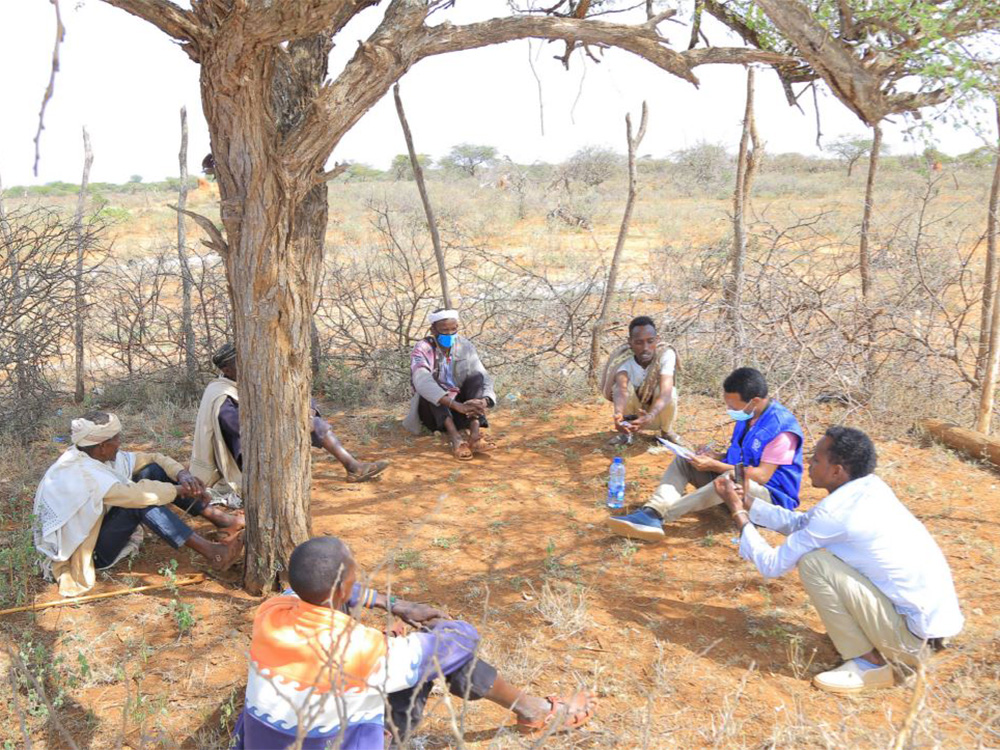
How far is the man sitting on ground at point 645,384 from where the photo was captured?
556 cm

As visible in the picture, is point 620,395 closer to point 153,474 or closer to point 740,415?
point 740,415

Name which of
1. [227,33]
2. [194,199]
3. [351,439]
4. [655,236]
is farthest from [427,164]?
[227,33]

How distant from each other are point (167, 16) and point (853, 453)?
321 centimetres

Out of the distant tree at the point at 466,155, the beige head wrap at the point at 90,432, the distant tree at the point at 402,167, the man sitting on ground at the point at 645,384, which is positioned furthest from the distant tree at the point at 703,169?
the beige head wrap at the point at 90,432

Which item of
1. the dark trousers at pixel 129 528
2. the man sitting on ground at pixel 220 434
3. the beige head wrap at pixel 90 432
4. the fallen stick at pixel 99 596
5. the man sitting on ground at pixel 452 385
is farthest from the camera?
the man sitting on ground at pixel 452 385

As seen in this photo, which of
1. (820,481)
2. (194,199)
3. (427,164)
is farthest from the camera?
(427,164)

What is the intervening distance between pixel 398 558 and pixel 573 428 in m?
2.38

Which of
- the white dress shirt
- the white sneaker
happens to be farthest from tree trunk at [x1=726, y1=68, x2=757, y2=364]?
the white sneaker

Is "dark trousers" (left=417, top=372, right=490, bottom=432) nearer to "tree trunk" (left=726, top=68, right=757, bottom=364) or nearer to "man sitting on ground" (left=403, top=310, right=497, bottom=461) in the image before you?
"man sitting on ground" (left=403, top=310, right=497, bottom=461)

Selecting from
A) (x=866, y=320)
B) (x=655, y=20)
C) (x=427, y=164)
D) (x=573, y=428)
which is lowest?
(x=573, y=428)

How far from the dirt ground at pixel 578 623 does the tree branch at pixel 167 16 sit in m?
2.16

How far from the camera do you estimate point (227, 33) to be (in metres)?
2.95

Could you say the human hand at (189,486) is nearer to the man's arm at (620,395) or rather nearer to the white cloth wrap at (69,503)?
the white cloth wrap at (69,503)

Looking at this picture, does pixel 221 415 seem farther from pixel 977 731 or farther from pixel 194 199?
pixel 194 199
